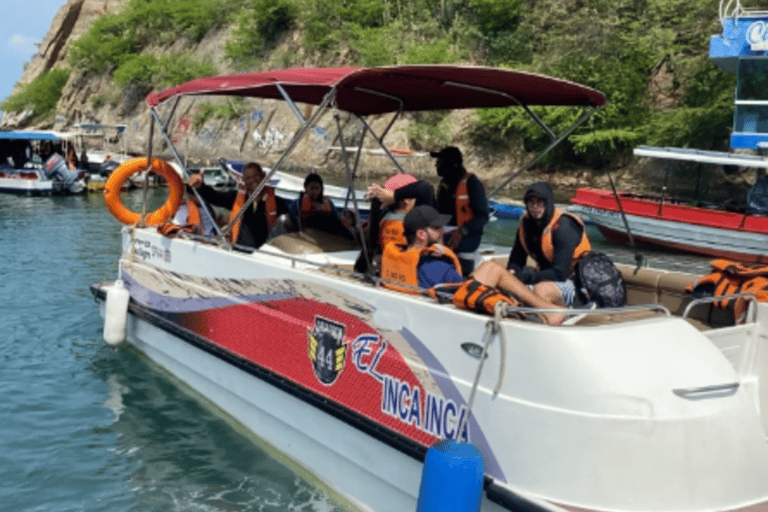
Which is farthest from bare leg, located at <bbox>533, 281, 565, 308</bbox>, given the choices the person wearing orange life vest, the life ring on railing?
the life ring on railing

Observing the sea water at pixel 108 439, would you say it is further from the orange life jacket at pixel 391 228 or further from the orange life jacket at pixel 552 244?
the orange life jacket at pixel 552 244

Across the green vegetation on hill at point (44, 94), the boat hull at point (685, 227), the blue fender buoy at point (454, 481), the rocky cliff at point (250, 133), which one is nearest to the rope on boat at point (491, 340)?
the blue fender buoy at point (454, 481)

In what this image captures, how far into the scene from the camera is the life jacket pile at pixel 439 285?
13.7ft

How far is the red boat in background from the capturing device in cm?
1727

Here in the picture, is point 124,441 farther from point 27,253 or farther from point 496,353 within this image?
point 27,253

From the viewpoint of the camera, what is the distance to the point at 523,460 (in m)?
3.98

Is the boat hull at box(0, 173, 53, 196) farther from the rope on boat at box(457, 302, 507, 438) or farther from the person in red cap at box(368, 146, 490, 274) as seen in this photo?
the rope on boat at box(457, 302, 507, 438)

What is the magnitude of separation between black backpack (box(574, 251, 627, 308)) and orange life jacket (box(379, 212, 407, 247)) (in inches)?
47.2

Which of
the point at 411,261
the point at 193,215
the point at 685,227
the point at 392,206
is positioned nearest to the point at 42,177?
the point at 685,227

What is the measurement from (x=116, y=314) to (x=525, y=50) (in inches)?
1269

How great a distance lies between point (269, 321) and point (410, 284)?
1.34 m

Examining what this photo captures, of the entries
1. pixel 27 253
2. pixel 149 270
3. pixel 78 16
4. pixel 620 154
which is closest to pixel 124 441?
pixel 149 270

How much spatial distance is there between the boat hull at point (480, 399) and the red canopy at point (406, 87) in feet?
4.28

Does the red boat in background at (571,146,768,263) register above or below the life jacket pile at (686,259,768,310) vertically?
below
